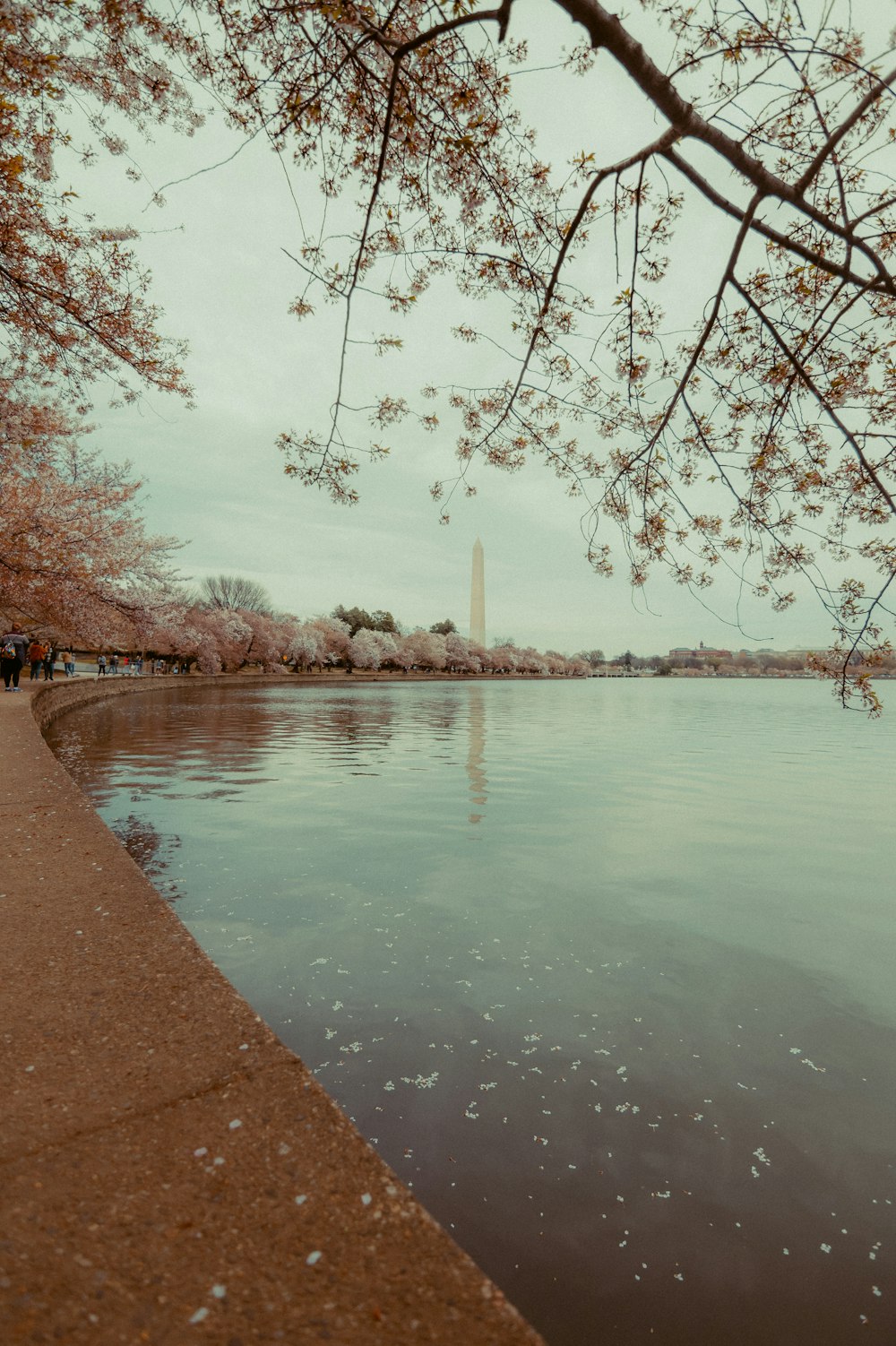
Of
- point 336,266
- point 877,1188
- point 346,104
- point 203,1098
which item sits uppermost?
point 346,104

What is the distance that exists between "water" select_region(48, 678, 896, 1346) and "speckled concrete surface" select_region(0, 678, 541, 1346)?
55.9 inches

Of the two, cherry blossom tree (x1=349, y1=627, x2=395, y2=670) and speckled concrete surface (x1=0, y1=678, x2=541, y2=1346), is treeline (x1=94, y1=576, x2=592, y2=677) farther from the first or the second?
speckled concrete surface (x1=0, y1=678, x2=541, y2=1346)

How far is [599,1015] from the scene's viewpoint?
4.84 metres

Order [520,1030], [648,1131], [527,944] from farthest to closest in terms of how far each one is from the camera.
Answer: [527,944] < [520,1030] < [648,1131]

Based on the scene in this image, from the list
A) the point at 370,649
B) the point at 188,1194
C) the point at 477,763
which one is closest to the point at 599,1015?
the point at 188,1194

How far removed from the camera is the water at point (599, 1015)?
2.87 m

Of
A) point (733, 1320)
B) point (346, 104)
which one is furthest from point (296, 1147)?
point (346, 104)

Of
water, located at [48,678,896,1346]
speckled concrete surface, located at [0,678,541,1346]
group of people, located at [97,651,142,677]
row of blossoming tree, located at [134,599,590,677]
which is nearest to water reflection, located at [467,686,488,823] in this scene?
water, located at [48,678,896,1346]

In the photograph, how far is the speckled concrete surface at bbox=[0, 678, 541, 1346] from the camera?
1.46m

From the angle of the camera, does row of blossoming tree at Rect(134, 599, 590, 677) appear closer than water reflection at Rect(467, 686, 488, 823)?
No

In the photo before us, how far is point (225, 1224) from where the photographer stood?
1.72 metres

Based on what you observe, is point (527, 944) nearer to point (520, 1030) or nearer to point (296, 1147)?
point (520, 1030)

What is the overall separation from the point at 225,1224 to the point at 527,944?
15.4 ft

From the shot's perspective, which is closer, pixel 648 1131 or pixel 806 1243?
pixel 806 1243
